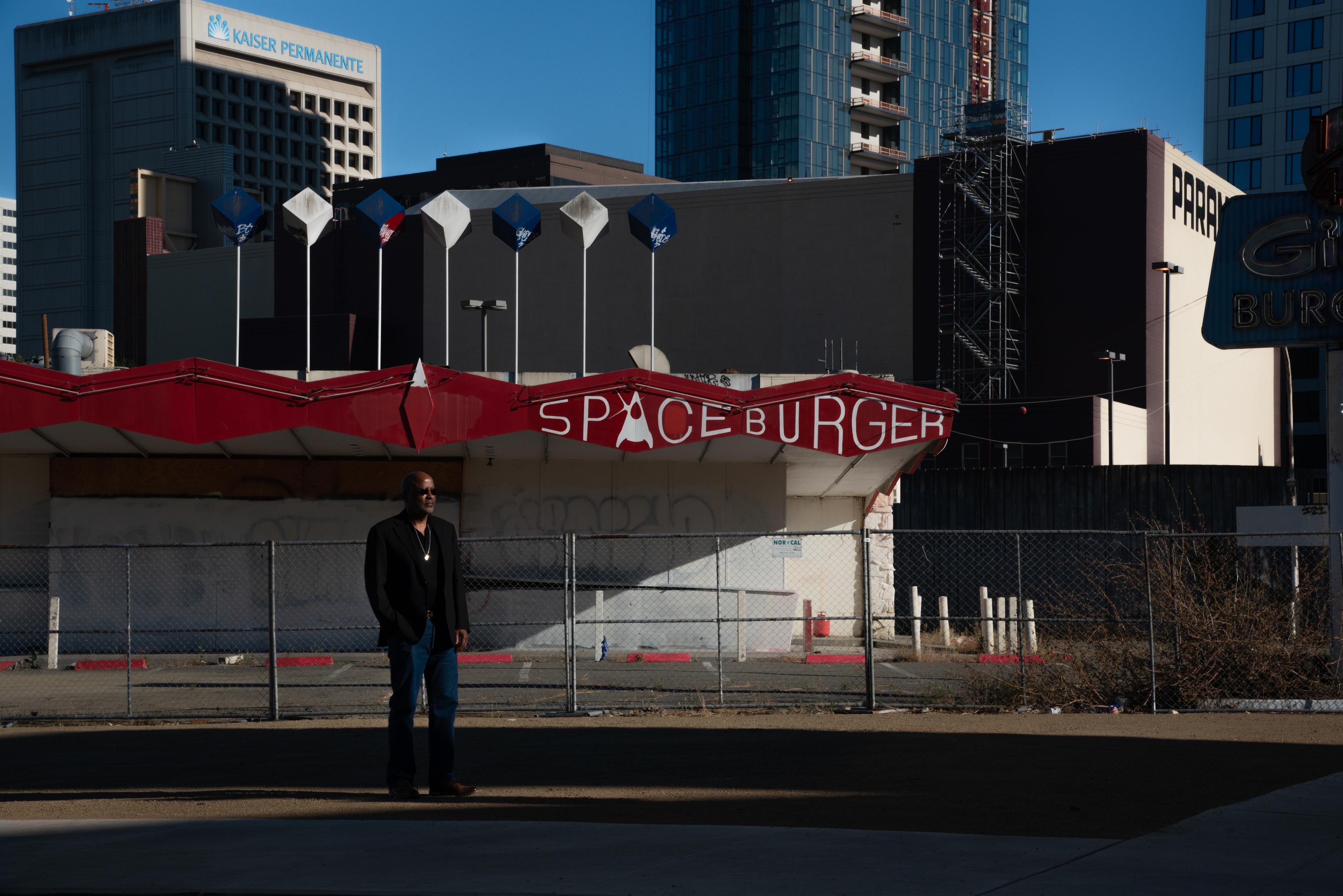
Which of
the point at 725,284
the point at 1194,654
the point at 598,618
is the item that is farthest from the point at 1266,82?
the point at 1194,654

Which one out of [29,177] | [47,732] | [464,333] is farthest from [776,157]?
[47,732]

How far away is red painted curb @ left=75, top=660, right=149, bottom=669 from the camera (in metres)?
20.7

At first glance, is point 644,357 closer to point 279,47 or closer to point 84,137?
point 84,137

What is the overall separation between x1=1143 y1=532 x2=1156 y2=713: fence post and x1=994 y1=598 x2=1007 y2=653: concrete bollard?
5336 millimetres

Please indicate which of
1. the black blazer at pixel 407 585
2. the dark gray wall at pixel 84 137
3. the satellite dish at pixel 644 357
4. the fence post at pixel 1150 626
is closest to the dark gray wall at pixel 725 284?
the satellite dish at pixel 644 357

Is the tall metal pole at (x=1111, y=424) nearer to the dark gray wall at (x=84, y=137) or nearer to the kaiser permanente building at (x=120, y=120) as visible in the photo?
the kaiser permanente building at (x=120, y=120)

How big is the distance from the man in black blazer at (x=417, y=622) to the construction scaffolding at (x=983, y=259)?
5458 centimetres

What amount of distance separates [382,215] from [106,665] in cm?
923

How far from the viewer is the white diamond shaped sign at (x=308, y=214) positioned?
23.6 meters

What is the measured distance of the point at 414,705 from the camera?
9242mm

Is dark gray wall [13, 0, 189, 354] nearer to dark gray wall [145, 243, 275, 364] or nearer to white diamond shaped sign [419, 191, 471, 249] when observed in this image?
dark gray wall [145, 243, 275, 364]

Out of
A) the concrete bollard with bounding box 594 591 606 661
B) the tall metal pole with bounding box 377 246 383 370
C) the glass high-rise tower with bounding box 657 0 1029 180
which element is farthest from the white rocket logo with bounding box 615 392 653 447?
the glass high-rise tower with bounding box 657 0 1029 180

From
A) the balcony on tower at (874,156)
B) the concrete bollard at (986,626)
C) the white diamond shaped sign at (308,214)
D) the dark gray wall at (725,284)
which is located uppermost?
the balcony on tower at (874,156)

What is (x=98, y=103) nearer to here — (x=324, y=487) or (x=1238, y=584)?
(x=324, y=487)
